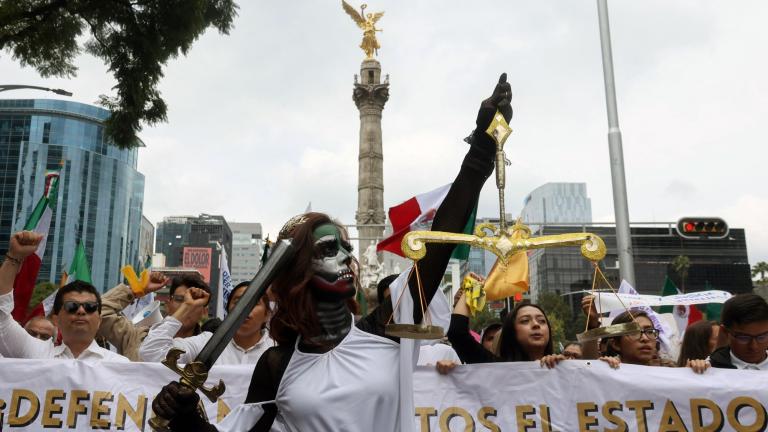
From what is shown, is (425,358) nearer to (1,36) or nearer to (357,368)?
(357,368)

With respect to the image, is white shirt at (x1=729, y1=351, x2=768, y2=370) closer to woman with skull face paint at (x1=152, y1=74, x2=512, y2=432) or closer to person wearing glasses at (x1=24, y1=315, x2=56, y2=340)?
woman with skull face paint at (x1=152, y1=74, x2=512, y2=432)

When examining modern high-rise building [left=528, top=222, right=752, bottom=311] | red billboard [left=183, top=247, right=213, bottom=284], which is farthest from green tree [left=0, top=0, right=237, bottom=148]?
red billboard [left=183, top=247, right=213, bottom=284]

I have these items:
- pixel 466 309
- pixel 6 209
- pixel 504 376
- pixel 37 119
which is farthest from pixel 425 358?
pixel 37 119

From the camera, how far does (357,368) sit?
2.34 metres

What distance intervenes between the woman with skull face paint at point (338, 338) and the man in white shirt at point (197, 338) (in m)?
1.83

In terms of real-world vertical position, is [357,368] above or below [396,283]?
below

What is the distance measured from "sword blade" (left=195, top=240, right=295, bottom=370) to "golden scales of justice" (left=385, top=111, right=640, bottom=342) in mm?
410

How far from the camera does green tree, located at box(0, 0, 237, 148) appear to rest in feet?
31.3

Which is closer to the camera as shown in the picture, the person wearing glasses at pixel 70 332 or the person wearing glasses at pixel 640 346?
the person wearing glasses at pixel 70 332

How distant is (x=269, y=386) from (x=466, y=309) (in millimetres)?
1171

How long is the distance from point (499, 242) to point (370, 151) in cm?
3685

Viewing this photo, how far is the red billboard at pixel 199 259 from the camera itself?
98875mm

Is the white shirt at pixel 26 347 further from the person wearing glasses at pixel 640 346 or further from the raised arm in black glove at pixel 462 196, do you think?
the person wearing glasses at pixel 640 346

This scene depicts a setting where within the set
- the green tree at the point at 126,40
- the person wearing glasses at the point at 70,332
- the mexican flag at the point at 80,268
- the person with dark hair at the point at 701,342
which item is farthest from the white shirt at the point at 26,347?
the green tree at the point at 126,40
